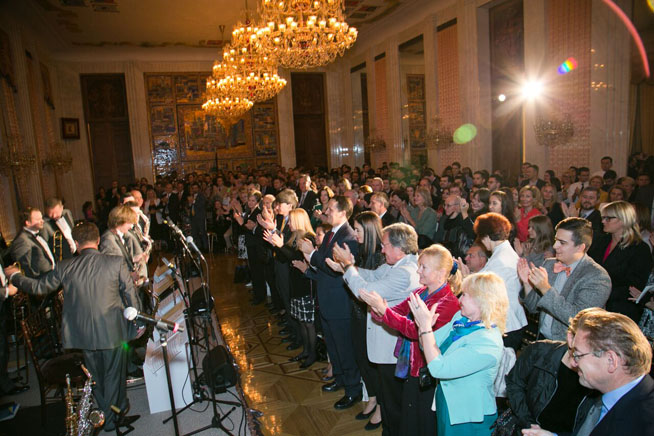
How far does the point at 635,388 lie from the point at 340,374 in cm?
312

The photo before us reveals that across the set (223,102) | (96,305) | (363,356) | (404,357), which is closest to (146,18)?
(223,102)

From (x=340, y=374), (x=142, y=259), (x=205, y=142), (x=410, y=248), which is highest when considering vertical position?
(x=205, y=142)

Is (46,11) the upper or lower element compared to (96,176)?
upper

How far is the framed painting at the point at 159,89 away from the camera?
18.3 metres

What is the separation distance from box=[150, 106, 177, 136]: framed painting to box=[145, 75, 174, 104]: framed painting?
298 mm

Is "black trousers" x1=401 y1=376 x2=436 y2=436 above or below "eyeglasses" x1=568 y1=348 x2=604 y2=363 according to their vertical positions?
below

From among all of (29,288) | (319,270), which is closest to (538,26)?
(319,270)

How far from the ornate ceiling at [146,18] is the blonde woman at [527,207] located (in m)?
10.1

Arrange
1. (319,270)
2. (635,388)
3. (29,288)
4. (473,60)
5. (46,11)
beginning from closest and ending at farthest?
(635,388) < (29,288) < (319,270) < (473,60) < (46,11)

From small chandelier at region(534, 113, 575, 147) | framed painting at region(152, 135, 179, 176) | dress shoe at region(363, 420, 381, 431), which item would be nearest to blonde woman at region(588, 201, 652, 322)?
dress shoe at region(363, 420, 381, 431)

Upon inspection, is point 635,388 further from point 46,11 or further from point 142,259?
point 46,11

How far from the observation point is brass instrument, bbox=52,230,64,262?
635 centimetres

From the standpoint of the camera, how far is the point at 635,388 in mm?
1812

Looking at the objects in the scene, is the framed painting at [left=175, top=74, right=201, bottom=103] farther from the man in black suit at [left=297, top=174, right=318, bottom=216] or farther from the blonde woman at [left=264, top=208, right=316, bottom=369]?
the blonde woman at [left=264, top=208, right=316, bottom=369]
